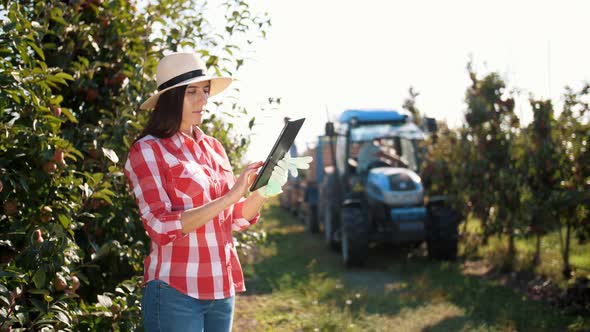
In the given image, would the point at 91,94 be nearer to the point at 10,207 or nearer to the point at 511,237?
the point at 10,207

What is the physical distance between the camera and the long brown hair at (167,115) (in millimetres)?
2135

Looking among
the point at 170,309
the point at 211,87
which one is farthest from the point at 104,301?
the point at 211,87

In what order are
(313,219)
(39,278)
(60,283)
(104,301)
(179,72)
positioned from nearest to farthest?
(179,72) < (39,278) < (60,283) < (104,301) < (313,219)

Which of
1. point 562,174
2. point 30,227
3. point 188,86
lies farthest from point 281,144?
point 562,174

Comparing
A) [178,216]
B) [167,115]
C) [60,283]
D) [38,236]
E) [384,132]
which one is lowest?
[60,283]

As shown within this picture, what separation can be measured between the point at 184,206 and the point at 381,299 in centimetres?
450

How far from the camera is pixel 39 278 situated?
7.62 ft

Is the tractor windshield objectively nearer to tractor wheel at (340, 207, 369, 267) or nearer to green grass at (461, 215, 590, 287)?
tractor wheel at (340, 207, 369, 267)

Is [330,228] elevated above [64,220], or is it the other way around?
[64,220]

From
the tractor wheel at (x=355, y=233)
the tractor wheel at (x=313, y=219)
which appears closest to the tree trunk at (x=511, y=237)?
the tractor wheel at (x=355, y=233)

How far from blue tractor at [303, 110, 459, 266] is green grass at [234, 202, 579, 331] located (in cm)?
42

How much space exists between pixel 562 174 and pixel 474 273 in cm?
167

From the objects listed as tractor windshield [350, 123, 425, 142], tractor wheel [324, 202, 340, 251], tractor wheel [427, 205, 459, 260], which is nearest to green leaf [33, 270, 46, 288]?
tractor wheel [427, 205, 459, 260]

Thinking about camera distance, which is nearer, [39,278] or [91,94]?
[39,278]
